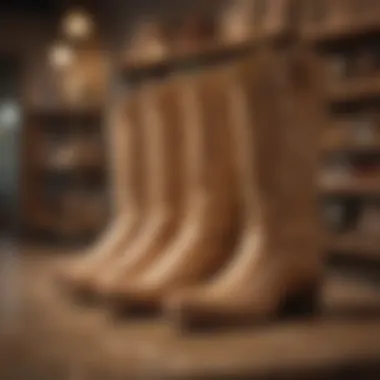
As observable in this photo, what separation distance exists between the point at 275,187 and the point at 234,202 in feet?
0.95

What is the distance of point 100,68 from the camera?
644cm

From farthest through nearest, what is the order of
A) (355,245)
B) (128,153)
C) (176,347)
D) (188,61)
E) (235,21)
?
(235,21)
(188,61)
(355,245)
(128,153)
(176,347)

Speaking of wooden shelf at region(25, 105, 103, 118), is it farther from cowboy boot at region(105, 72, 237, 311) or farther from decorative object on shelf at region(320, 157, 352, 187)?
cowboy boot at region(105, 72, 237, 311)

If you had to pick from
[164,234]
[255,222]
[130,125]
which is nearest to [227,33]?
[130,125]

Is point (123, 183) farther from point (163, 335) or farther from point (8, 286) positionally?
point (163, 335)

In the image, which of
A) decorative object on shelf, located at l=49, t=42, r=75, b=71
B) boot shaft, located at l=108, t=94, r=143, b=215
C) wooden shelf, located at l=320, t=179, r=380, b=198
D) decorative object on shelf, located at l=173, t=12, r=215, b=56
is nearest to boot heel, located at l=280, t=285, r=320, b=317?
boot shaft, located at l=108, t=94, r=143, b=215

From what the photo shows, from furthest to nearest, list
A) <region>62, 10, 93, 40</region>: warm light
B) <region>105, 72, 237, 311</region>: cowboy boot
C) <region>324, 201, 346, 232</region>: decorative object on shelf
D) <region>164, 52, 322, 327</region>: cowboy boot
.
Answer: <region>62, 10, 93, 40</region>: warm light → <region>324, 201, 346, 232</region>: decorative object on shelf → <region>105, 72, 237, 311</region>: cowboy boot → <region>164, 52, 322, 327</region>: cowboy boot

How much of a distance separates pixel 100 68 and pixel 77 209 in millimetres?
1103

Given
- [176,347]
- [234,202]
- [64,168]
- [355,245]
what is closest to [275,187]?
[234,202]

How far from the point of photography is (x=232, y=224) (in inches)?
114

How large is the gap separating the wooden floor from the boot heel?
0.04 metres

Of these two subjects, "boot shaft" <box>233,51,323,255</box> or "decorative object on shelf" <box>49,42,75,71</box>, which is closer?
"boot shaft" <box>233,51,323,255</box>

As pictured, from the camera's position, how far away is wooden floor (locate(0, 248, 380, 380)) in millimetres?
2053

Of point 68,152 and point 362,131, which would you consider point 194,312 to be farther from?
point 68,152
